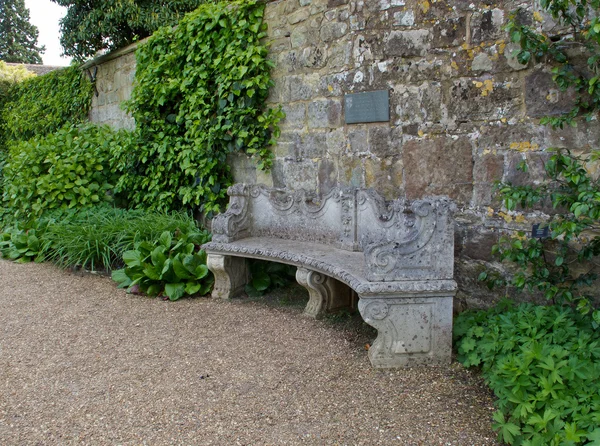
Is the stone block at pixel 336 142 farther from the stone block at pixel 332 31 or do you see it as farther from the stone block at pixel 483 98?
the stone block at pixel 483 98

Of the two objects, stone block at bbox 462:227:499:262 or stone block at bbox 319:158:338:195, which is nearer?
stone block at bbox 462:227:499:262

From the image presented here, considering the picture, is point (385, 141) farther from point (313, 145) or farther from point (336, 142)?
point (313, 145)

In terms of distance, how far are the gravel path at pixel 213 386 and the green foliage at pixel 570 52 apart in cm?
159

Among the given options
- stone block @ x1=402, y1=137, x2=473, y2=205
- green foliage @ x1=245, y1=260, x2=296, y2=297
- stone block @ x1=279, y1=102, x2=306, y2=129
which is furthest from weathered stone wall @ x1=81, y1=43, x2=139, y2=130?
stone block @ x1=402, y1=137, x2=473, y2=205

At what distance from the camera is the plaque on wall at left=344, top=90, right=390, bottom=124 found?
3814 millimetres

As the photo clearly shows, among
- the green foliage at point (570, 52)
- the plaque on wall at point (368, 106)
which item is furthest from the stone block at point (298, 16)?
the green foliage at point (570, 52)

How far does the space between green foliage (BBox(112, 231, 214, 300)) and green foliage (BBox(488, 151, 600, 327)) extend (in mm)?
2344

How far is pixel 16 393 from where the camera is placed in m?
2.80

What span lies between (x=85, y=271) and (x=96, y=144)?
7.47ft

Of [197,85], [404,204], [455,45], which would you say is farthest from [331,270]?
[197,85]

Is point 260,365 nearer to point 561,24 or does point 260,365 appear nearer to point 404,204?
point 404,204

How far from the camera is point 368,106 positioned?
3.92 m

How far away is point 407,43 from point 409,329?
1.96 meters

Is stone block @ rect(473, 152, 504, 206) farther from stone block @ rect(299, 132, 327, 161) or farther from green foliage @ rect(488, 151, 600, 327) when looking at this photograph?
stone block @ rect(299, 132, 327, 161)
